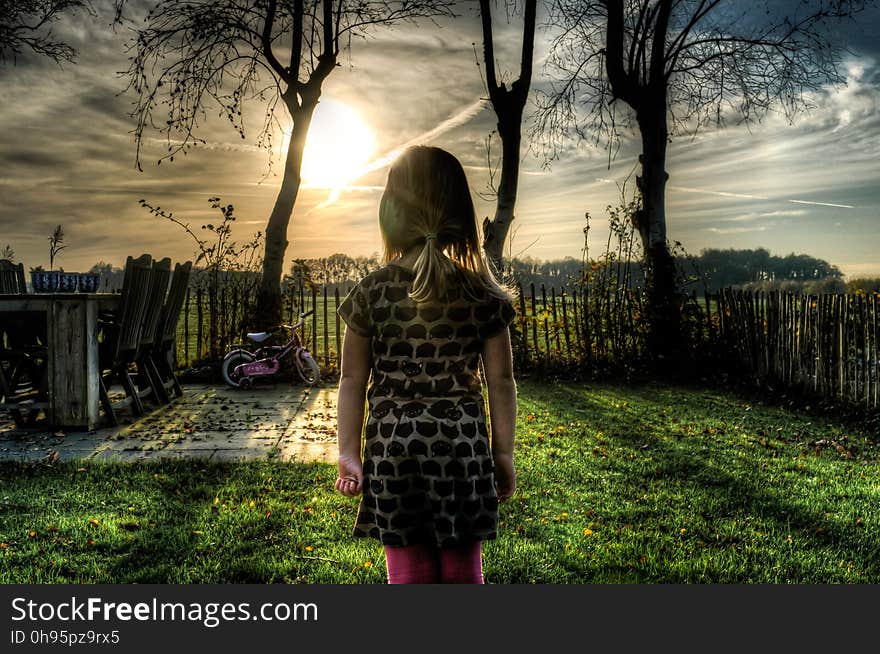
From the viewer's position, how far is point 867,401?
7.33 meters

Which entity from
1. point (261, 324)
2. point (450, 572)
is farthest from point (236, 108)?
point (450, 572)

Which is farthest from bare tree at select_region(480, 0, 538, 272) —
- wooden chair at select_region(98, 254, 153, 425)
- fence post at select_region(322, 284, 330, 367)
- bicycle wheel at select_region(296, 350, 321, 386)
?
wooden chair at select_region(98, 254, 153, 425)

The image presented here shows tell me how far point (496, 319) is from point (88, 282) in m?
6.22

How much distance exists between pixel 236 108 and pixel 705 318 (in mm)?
8105

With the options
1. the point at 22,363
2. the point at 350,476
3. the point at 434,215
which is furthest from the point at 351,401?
the point at 22,363

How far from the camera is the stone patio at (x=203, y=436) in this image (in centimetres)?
555

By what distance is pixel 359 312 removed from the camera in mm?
1892

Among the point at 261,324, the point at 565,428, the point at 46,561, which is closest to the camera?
the point at 46,561

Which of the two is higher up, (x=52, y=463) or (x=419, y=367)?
(x=419, y=367)

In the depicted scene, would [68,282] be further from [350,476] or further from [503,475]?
[503,475]

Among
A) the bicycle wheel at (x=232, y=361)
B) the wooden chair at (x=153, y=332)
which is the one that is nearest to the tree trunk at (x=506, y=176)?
the bicycle wheel at (x=232, y=361)

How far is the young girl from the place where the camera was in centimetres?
186

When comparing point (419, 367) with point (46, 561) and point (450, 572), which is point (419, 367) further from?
point (46, 561)

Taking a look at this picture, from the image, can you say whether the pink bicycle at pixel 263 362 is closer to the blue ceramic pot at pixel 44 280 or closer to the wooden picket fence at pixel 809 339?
the blue ceramic pot at pixel 44 280
